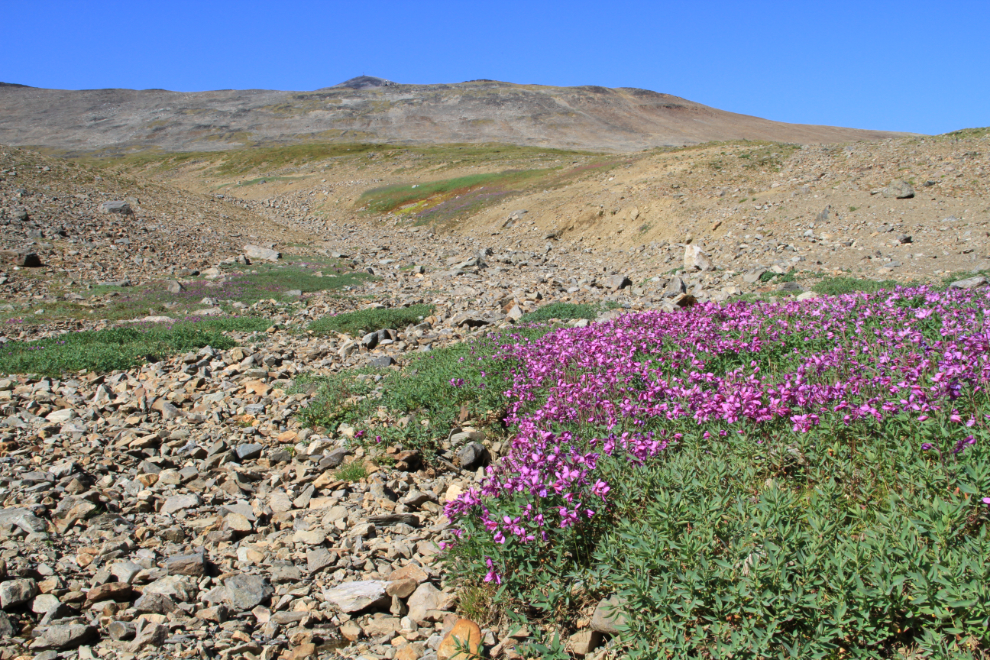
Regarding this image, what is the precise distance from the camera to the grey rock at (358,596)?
4.26 m

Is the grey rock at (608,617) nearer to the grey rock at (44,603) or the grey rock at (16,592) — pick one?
the grey rock at (44,603)

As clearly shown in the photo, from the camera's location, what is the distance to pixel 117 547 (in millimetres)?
4930

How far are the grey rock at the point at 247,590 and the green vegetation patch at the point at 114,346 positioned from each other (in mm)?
6881

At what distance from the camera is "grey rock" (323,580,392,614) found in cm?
426

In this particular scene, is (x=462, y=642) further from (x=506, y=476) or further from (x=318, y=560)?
(x=318, y=560)

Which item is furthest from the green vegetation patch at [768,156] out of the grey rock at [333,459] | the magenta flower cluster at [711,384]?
the grey rock at [333,459]

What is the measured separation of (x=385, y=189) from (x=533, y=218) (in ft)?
72.2

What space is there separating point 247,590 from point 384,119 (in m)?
129

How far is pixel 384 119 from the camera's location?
124062 millimetres

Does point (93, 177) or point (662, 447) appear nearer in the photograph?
point (662, 447)

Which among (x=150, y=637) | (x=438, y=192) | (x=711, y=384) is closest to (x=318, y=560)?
(x=150, y=637)

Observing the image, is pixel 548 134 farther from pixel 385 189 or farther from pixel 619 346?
pixel 619 346

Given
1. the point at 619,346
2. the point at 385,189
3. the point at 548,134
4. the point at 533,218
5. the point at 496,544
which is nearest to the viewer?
the point at 496,544

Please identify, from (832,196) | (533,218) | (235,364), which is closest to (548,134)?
(533,218)
